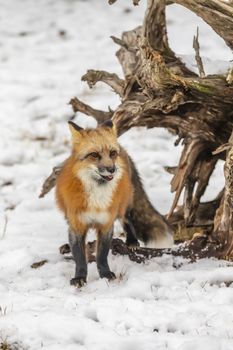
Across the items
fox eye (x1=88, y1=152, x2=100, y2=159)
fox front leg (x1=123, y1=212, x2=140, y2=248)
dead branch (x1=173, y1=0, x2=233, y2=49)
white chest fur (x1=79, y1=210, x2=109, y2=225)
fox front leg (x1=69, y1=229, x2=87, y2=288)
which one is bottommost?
fox front leg (x1=123, y1=212, x2=140, y2=248)

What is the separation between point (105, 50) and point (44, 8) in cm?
376

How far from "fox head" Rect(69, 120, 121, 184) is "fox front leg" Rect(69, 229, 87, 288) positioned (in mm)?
696

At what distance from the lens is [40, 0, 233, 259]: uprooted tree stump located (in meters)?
7.62

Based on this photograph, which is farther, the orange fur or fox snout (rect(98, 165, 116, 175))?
the orange fur

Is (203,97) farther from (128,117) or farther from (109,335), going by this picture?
(109,335)

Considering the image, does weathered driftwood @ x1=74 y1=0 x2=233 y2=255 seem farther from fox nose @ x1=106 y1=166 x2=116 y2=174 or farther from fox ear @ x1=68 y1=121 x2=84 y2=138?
fox nose @ x1=106 y1=166 x2=116 y2=174

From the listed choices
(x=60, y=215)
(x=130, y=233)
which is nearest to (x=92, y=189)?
(x=130, y=233)

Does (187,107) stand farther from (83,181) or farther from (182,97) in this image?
(83,181)

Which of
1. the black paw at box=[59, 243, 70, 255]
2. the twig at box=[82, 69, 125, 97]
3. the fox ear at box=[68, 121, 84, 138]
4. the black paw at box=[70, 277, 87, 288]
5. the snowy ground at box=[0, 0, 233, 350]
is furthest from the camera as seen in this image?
the twig at box=[82, 69, 125, 97]

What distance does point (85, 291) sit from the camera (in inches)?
278

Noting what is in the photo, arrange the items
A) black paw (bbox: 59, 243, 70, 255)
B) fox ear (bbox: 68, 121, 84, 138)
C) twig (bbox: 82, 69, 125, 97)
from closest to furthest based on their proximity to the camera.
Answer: fox ear (bbox: 68, 121, 84, 138) < black paw (bbox: 59, 243, 70, 255) < twig (bbox: 82, 69, 125, 97)

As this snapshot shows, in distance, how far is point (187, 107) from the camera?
8.62 m

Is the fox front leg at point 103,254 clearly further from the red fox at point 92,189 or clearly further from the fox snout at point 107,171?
the fox snout at point 107,171

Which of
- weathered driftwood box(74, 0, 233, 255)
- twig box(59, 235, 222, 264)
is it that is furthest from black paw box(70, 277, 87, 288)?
weathered driftwood box(74, 0, 233, 255)
